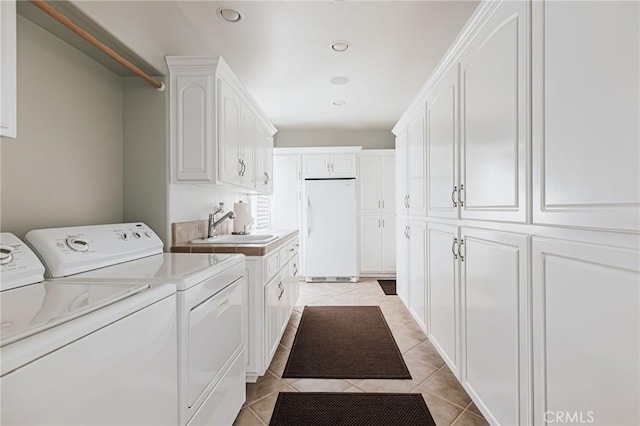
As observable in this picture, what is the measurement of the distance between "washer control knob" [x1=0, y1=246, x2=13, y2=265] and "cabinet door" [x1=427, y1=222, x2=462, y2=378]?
206 cm

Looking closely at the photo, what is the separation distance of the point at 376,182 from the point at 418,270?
2.79 metres

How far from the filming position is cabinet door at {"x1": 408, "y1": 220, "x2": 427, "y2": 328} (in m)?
2.69

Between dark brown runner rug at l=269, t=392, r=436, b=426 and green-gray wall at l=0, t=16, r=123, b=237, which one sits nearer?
green-gray wall at l=0, t=16, r=123, b=237

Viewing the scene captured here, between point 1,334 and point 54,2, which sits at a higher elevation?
point 54,2

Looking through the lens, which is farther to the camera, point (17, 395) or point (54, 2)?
point (54, 2)

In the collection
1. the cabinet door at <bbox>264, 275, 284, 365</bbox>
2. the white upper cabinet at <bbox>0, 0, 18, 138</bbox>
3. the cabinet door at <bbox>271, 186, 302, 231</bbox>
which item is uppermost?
the white upper cabinet at <bbox>0, 0, 18, 138</bbox>

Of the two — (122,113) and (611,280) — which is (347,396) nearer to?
(611,280)

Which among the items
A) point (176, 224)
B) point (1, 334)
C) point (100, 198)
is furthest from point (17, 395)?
point (176, 224)

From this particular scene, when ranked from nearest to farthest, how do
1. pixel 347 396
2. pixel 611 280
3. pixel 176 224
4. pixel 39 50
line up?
pixel 611 280 → pixel 39 50 → pixel 347 396 → pixel 176 224

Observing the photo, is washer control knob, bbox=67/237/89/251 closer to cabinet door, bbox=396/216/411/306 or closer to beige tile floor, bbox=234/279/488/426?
beige tile floor, bbox=234/279/488/426

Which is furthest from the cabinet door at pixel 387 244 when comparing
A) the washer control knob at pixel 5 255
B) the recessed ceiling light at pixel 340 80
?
the washer control knob at pixel 5 255

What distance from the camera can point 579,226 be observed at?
978mm

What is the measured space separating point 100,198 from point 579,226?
88.2 inches

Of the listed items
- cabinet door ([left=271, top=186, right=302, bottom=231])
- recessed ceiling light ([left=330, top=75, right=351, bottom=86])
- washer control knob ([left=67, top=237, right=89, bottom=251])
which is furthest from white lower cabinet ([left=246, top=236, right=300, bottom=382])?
cabinet door ([left=271, top=186, right=302, bottom=231])
